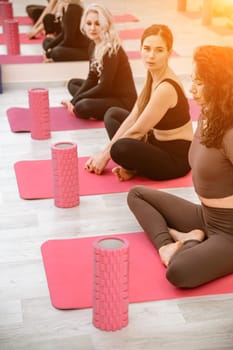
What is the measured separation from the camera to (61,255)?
2.89 meters

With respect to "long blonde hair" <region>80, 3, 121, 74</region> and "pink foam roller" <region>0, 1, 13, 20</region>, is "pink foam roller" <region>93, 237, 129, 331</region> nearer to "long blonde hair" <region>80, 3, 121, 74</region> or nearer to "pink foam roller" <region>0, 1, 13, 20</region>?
"long blonde hair" <region>80, 3, 121, 74</region>

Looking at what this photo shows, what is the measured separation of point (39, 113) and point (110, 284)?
2107mm

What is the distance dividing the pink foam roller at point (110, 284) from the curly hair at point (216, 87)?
1.84ft

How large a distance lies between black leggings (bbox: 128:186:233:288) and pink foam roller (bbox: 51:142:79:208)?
41 cm

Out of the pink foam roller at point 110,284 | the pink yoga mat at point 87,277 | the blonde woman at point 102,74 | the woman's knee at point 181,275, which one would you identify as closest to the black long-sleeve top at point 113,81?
the blonde woman at point 102,74

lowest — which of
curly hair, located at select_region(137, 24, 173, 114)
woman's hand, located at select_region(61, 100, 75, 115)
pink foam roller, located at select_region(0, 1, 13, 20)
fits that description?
woman's hand, located at select_region(61, 100, 75, 115)

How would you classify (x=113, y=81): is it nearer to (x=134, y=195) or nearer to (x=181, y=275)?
(x=134, y=195)

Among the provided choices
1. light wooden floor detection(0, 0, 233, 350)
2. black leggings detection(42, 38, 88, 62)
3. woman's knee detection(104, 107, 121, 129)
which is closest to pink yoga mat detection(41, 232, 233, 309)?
light wooden floor detection(0, 0, 233, 350)

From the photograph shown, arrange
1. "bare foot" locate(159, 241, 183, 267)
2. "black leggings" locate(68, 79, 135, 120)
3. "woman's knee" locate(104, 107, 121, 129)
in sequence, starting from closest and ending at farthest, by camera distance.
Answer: "bare foot" locate(159, 241, 183, 267)
"woman's knee" locate(104, 107, 121, 129)
"black leggings" locate(68, 79, 135, 120)

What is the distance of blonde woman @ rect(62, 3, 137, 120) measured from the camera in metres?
4.18

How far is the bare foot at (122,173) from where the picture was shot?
3693mm

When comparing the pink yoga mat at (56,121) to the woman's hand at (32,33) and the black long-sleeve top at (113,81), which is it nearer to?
the black long-sleeve top at (113,81)

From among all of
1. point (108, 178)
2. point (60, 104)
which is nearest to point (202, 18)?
point (60, 104)

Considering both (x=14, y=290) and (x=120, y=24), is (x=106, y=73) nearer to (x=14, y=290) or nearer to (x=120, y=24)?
(x=120, y=24)
